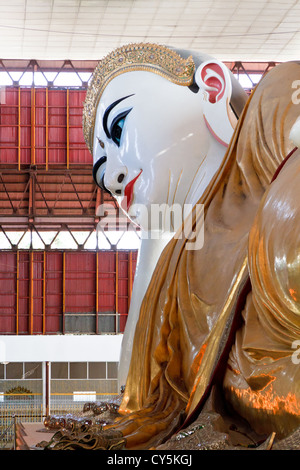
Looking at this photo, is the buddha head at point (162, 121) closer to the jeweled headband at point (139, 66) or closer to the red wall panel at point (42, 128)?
the jeweled headband at point (139, 66)

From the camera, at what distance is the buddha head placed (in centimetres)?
306

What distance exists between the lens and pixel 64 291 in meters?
16.9

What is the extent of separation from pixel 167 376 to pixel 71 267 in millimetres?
14899

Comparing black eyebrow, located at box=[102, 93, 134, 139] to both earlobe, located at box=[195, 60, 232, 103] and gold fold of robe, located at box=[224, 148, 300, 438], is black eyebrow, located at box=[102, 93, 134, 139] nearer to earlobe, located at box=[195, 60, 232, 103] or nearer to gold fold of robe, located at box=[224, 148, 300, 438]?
earlobe, located at box=[195, 60, 232, 103]

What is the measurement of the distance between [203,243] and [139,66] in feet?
3.97

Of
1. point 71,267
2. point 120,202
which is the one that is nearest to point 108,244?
point 71,267

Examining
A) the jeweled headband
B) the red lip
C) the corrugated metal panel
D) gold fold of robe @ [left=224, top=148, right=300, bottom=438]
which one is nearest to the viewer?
gold fold of robe @ [left=224, top=148, right=300, bottom=438]

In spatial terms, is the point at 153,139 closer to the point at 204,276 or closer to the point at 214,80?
the point at 214,80

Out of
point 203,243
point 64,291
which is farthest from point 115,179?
point 64,291

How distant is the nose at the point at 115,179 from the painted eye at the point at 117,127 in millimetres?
125

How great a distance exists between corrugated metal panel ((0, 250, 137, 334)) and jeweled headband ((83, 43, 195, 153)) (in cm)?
1366

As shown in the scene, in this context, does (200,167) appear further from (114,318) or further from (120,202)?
(114,318)

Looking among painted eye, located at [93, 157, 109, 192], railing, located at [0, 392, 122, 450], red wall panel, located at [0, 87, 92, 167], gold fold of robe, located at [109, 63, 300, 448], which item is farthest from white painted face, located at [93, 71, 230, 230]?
red wall panel, located at [0, 87, 92, 167]

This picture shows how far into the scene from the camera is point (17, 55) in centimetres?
1507
